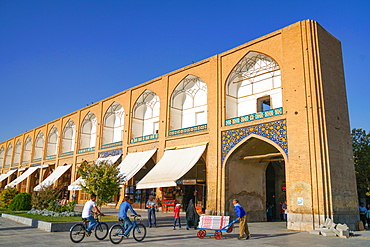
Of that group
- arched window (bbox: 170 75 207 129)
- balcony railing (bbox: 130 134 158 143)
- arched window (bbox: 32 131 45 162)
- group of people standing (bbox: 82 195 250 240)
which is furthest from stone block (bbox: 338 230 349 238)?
arched window (bbox: 32 131 45 162)

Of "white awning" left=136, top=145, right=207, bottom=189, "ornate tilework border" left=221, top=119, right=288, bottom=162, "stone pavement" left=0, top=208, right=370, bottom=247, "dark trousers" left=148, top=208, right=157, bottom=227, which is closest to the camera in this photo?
"stone pavement" left=0, top=208, right=370, bottom=247

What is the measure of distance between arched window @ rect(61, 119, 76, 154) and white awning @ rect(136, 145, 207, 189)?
13990 mm

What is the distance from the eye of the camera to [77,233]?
24.4 ft

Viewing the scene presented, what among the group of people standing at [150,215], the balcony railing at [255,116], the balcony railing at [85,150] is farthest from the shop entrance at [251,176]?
the balcony railing at [85,150]

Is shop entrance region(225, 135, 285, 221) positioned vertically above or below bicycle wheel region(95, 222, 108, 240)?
above

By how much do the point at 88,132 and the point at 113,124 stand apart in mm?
3300

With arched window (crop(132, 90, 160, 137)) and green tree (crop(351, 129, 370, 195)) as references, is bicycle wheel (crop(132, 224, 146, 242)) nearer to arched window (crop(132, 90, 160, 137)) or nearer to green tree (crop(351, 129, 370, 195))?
arched window (crop(132, 90, 160, 137))

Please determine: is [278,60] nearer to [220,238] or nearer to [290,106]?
[290,106]

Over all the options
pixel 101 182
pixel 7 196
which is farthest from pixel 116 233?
pixel 7 196

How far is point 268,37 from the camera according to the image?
13.7 meters

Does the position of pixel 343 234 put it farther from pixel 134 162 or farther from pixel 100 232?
pixel 134 162

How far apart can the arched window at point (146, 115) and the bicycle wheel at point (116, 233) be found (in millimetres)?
12278

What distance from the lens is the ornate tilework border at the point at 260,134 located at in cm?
1209

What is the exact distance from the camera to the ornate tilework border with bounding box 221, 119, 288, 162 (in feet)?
39.7
